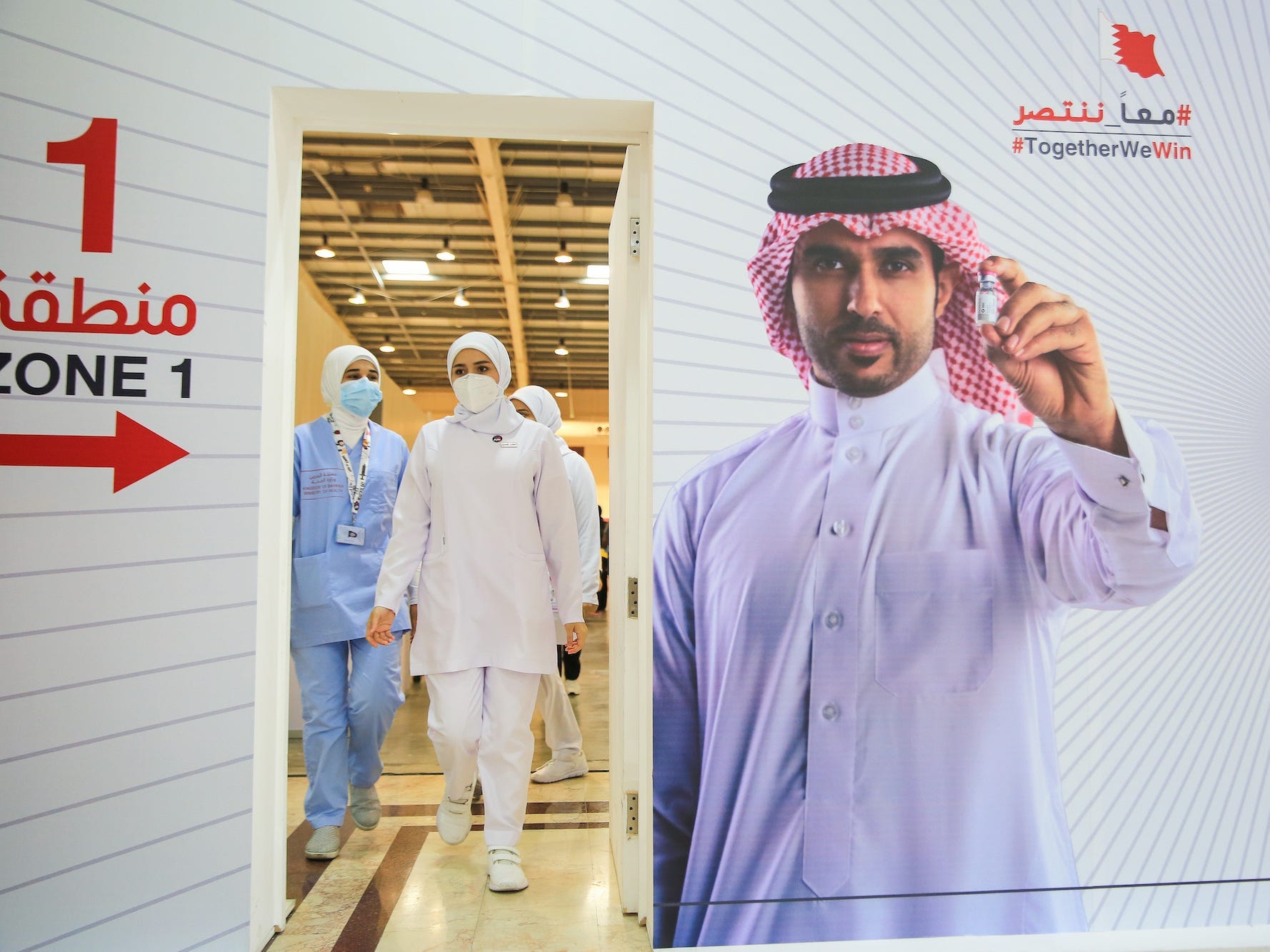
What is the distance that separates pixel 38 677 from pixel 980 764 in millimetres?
2373

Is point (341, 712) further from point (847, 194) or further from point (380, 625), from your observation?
point (847, 194)

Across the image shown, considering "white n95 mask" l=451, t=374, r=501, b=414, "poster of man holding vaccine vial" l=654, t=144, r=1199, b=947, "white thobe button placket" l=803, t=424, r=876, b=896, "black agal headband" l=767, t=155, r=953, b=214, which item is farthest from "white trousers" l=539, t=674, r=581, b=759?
"black agal headband" l=767, t=155, r=953, b=214

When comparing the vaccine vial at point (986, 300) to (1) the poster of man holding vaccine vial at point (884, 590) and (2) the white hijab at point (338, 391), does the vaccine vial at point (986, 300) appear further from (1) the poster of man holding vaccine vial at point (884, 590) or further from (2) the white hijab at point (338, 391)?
(2) the white hijab at point (338, 391)

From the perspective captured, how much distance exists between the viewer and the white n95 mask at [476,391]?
292cm

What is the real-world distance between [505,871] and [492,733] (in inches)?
15.9

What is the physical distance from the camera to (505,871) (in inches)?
107

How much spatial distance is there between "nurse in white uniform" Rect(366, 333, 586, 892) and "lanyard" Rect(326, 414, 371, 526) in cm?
36

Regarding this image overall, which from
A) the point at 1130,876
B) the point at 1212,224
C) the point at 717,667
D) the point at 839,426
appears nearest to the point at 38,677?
the point at 717,667

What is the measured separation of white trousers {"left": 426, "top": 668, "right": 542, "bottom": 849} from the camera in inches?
111

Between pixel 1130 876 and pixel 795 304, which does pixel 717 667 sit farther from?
pixel 1130 876

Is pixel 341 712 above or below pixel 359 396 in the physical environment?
below

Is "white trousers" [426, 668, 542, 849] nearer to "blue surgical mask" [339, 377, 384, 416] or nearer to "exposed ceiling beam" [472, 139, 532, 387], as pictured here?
"blue surgical mask" [339, 377, 384, 416]

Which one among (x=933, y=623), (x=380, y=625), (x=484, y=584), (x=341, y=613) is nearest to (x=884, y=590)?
(x=933, y=623)

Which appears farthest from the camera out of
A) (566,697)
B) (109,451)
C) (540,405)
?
(540,405)
